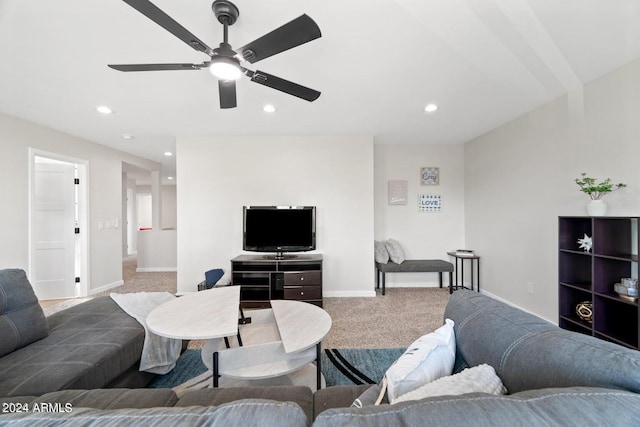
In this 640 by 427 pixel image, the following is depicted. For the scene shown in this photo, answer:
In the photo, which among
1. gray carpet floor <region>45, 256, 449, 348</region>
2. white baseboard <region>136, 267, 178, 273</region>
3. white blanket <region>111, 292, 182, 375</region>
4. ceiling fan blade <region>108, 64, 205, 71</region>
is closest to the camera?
ceiling fan blade <region>108, 64, 205, 71</region>

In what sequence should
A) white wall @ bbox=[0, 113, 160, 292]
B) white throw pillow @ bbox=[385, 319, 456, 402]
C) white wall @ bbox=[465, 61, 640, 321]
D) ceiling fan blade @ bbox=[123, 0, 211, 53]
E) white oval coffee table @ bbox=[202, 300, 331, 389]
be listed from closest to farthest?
1. white throw pillow @ bbox=[385, 319, 456, 402]
2. ceiling fan blade @ bbox=[123, 0, 211, 53]
3. white oval coffee table @ bbox=[202, 300, 331, 389]
4. white wall @ bbox=[465, 61, 640, 321]
5. white wall @ bbox=[0, 113, 160, 292]

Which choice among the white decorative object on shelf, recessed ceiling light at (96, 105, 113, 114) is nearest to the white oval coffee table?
the white decorative object on shelf

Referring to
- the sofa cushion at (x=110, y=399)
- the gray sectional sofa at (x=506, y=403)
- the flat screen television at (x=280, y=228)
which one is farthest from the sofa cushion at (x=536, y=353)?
the flat screen television at (x=280, y=228)

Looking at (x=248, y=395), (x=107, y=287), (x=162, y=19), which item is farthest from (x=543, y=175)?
(x=107, y=287)

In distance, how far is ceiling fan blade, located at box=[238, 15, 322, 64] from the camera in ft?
4.07

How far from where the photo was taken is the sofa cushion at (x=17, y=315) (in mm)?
1376

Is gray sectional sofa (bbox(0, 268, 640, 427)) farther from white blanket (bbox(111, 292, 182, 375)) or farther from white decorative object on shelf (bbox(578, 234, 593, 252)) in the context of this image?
white decorative object on shelf (bbox(578, 234, 593, 252))

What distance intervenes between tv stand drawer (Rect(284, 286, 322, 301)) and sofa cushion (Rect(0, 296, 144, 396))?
1.83 metres

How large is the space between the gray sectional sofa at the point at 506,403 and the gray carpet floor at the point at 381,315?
1588mm

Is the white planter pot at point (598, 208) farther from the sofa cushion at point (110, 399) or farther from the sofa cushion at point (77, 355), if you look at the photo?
the sofa cushion at point (77, 355)

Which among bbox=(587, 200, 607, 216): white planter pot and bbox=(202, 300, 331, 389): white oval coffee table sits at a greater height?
bbox=(587, 200, 607, 216): white planter pot

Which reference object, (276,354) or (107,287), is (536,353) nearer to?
(276,354)

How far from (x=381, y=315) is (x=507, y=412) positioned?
272 cm

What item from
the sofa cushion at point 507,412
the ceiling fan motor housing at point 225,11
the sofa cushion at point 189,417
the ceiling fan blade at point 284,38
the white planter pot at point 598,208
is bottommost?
the sofa cushion at point 189,417
